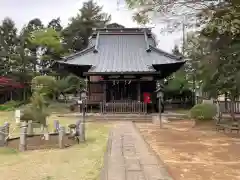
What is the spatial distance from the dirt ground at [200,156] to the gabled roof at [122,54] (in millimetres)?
10824

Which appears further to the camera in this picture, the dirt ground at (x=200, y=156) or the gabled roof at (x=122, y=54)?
the gabled roof at (x=122, y=54)

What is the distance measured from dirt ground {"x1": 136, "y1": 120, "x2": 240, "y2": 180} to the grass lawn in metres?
1.61

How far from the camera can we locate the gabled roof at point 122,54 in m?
22.0

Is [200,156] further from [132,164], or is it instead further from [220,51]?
[220,51]

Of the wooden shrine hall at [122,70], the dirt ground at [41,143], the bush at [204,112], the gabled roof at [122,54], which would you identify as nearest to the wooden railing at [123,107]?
the wooden shrine hall at [122,70]

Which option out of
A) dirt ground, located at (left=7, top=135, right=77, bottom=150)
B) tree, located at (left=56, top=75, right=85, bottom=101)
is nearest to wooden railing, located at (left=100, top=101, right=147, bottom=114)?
dirt ground, located at (left=7, top=135, right=77, bottom=150)

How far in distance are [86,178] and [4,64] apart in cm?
3466

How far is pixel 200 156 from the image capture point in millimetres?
7715

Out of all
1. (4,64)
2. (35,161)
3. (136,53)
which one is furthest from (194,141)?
(4,64)

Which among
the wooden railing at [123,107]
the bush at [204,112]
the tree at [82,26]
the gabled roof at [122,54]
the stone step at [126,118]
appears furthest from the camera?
the tree at [82,26]

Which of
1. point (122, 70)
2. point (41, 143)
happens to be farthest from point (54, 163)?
point (122, 70)

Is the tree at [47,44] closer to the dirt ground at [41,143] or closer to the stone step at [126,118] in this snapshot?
the stone step at [126,118]

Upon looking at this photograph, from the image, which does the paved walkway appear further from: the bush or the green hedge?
the green hedge

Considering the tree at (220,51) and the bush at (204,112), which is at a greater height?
the tree at (220,51)
